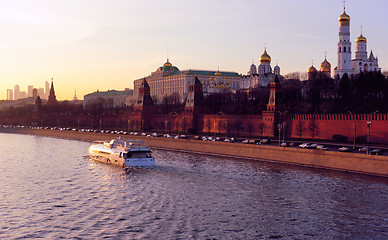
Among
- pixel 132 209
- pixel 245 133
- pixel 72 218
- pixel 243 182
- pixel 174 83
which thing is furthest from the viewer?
pixel 174 83

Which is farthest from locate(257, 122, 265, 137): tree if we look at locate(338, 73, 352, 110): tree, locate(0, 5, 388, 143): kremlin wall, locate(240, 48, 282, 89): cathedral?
locate(240, 48, 282, 89): cathedral

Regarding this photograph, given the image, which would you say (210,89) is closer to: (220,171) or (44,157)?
(44,157)

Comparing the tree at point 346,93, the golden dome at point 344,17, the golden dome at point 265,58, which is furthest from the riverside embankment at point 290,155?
the golden dome at point 265,58

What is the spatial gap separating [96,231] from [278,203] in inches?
369

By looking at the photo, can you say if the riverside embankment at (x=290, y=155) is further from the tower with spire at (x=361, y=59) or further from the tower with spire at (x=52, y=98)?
the tower with spire at (x=52, y=98)

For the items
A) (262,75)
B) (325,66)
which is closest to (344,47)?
(325,66)

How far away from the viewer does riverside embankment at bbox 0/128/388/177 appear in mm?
29578

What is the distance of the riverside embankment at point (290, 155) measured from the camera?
1164 inches

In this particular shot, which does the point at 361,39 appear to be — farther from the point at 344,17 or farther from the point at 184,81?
the point at 184,81

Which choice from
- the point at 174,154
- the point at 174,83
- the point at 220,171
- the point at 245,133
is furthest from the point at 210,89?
the point at 220,171

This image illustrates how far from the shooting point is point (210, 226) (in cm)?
1925

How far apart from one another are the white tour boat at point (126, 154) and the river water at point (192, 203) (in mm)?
1126

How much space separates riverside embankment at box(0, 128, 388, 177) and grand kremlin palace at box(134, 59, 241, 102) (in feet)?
244

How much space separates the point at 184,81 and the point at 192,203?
112 meters
